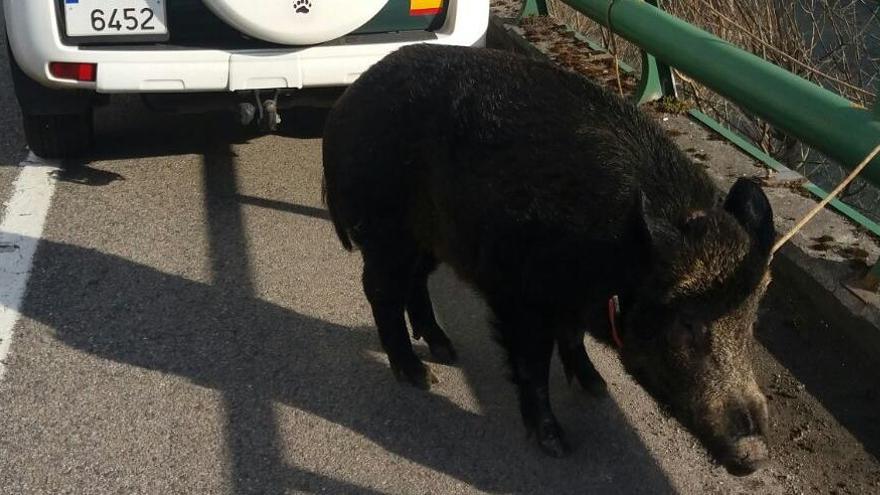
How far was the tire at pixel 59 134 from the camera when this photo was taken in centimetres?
625

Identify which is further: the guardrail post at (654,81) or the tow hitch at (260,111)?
the guardrail post at (654,81)

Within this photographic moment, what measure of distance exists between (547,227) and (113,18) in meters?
3.05

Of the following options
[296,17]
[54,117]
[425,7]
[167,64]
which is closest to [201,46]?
[167,64]

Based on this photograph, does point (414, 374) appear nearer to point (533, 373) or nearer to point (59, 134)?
point (533, 373)

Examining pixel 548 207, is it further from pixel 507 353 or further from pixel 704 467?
pixel 704 467

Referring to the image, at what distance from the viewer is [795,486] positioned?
12.7ft

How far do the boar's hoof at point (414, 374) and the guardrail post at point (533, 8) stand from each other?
4.62 m

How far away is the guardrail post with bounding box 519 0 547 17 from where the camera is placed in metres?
8.36

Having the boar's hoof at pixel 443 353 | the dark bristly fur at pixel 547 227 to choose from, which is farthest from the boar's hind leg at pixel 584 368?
the boar's hoof at pixel 443 353

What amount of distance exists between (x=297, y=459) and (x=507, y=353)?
898 millimetres

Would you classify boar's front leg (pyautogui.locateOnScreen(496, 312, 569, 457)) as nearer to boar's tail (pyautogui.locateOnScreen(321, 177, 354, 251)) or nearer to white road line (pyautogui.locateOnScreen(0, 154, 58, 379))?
boar's tail (pyautogui.locateOnScreen(321, 177, 354, 251))

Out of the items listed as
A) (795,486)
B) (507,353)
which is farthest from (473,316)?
(795,486)

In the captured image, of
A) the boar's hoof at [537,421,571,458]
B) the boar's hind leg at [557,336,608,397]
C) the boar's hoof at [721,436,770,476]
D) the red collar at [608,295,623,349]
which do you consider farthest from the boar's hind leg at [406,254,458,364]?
the boar's hoof at [721,436,770,476]

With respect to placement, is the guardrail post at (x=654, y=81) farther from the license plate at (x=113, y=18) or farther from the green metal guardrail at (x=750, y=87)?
the license plate at (x=113, y=18)
